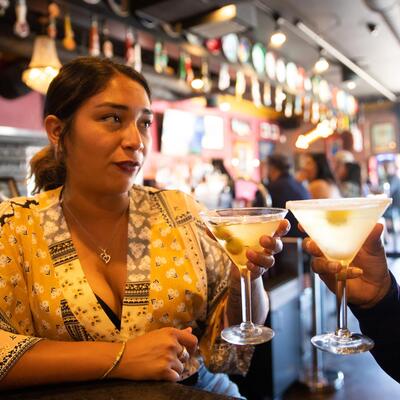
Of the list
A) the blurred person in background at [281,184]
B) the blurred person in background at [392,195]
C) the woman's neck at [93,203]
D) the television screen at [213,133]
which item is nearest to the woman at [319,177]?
the blurred person in background at [281,184]

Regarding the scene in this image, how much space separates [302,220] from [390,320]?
0.37 metres

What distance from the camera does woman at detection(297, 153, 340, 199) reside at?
4.68 m

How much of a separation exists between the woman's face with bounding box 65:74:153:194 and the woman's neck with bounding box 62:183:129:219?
65 mm

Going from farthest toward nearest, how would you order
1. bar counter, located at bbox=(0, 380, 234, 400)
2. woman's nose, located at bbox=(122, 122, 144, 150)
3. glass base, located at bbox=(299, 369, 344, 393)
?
glass base, located at bbox=(299, 369, 344, 393), woman's nose, located at bbox=(122, 122, 144, 150), bar counter, located at bbox=(0, 380, 234, 400)

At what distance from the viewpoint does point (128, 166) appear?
139 cm

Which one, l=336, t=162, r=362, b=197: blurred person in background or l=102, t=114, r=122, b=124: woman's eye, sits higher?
l=102, t=114, r=122, b=124: woman's eye

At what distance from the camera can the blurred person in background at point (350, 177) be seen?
21.0ft

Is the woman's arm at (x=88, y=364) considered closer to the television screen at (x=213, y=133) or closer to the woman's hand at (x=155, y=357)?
the woman's hand at (x=155, y=357)

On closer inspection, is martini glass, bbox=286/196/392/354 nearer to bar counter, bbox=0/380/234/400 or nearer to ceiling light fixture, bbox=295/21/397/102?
bar counter, bbox=0/380/234/400

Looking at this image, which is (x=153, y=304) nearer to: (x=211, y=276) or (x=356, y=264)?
(x=211, y=276)

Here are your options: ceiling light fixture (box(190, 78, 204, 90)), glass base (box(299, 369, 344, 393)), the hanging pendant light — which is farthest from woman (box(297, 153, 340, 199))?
the hanging pendant light

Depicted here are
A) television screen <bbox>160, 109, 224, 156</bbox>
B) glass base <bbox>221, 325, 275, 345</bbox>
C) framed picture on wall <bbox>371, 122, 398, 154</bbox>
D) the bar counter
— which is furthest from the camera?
framed picture on wall <bbox>371, 122, 398, 154</bbox>

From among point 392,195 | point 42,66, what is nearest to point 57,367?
point 42,66

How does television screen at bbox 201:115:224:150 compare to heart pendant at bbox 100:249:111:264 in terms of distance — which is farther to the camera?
television screen at bbox 201:115:224:150
